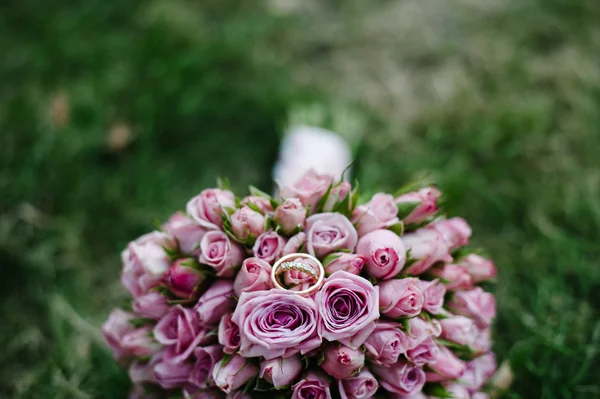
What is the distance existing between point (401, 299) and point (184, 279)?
0.37 meters

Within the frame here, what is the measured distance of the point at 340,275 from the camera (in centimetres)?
91

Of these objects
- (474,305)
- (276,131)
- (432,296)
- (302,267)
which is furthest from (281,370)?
(276,131)

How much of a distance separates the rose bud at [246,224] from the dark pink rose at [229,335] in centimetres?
14

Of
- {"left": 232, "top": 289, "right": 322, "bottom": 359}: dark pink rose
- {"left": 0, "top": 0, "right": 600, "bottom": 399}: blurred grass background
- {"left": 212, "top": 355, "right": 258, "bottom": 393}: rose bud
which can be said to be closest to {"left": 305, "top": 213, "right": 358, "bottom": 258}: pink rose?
{"left": 232, "top": 289, "right": 322, "bottom": 359}: dark pink rose

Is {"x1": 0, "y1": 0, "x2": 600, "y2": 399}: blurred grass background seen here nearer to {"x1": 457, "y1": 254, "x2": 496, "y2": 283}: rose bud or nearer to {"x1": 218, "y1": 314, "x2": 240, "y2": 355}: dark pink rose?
{"x1": 457, "y1": 254, "x2": 496, "y2": 283}: rose bud

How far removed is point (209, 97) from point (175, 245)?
3.90 feet

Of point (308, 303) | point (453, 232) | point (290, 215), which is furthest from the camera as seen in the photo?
point (453, 232)

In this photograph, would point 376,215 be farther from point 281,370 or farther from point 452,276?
point 281,370

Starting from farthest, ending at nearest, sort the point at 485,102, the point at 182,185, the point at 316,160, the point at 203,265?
the point at 485,102 → the point at 182,185 → the point at 316,160 → the point at 203,265

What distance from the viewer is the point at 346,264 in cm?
94

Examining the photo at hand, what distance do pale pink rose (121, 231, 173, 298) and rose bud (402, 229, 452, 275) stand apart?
0.44 meters

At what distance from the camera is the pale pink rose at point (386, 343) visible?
918 mm

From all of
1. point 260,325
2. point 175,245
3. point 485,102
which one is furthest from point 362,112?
point 260,325

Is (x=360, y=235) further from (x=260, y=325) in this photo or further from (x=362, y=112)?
(x=362, y=112)
